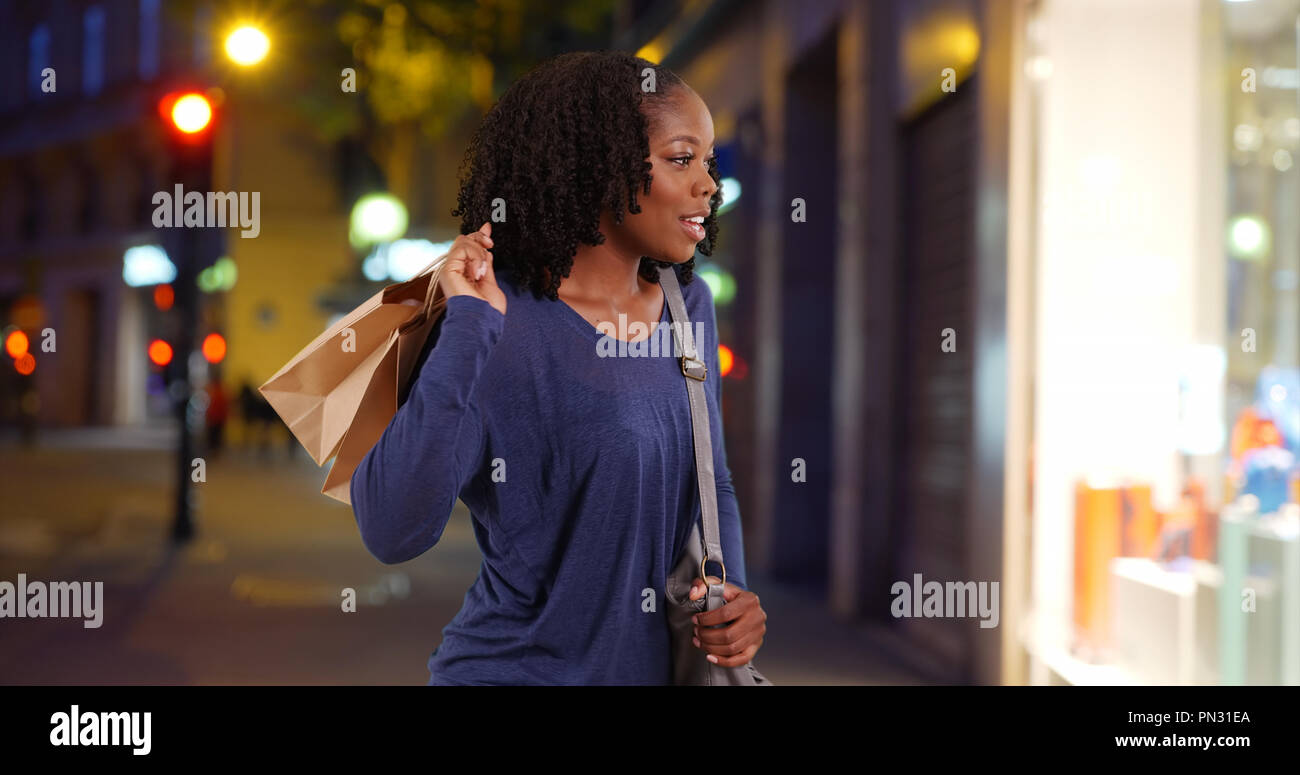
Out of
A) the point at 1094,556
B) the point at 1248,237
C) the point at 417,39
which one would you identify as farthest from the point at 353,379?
the point at 417,39

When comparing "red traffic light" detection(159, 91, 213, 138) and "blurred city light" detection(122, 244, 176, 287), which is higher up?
"blurred city light" detection(122, 244, 176, 287)

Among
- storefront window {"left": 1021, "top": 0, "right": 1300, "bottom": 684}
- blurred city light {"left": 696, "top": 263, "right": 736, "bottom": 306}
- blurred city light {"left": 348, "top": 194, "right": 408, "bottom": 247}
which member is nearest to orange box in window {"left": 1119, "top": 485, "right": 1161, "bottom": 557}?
storefront window {"left": 1021, "top": 0, "right": 1300, "bottom": 684}

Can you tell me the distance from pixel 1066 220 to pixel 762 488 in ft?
18.0

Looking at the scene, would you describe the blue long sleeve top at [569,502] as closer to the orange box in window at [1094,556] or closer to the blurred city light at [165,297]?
the orange box in window at [1094,556]

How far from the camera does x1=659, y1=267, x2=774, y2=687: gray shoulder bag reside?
1.89m

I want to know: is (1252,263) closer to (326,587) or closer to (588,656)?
(588,656)

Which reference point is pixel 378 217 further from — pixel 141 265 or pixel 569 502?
pixel 141 265

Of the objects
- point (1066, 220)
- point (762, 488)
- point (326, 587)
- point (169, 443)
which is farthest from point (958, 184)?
point (169, 443)

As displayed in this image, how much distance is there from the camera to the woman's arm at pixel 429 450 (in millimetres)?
1655

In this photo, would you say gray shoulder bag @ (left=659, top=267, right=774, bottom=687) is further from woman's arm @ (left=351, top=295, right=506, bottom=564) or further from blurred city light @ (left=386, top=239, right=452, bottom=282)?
blurred city light @ (left=386, top=239, right=452, bottom=282)

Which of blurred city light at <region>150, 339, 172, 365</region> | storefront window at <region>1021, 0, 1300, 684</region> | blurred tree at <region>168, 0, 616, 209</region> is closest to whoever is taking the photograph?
storefront window at <region>1021, 0, 1300, 684</region>

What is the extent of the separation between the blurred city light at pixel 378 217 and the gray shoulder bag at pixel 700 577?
9.57 meters

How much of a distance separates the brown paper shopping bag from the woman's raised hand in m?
0.04

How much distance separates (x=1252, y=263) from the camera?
15.0 feet
